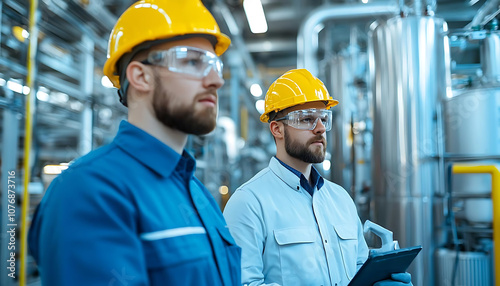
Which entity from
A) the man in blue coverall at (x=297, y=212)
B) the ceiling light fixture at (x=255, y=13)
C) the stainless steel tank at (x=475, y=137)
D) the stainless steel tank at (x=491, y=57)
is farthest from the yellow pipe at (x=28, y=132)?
the ceiling light fixture at (x=255, y=13)

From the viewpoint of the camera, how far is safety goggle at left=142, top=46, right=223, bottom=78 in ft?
3.29

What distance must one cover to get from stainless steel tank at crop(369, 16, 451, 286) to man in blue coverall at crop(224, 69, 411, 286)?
1.25 metres

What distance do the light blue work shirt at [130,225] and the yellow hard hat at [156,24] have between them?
21 cm

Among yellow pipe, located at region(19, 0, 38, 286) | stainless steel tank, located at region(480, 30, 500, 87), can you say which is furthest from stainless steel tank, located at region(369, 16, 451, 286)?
yellow pipe, located at region(19, 0, 38, 286)

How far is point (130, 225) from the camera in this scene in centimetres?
82

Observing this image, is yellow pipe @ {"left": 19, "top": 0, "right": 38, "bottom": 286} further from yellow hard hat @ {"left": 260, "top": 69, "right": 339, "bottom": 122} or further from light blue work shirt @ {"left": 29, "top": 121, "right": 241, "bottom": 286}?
light blue work shirt @ {"left": 29, "top": 121, "right": 241, "bottom": 286}

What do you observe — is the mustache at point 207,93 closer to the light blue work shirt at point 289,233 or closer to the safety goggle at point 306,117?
the light blue work shirt at point 289,233

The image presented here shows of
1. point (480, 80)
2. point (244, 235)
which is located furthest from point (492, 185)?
point (244, 235)

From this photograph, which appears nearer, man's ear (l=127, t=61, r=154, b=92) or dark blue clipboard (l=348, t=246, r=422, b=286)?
man's ear (l=127, t=61, r=154, b=92)

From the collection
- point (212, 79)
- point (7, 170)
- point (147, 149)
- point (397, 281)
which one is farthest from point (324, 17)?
point (147, 149)

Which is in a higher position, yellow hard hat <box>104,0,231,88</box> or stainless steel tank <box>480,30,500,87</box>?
stainless steel tank <box>480,30,500,87</box>

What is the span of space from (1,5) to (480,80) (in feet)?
10.5

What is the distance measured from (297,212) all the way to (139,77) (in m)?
0.93

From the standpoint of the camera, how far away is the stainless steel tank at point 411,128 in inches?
115
